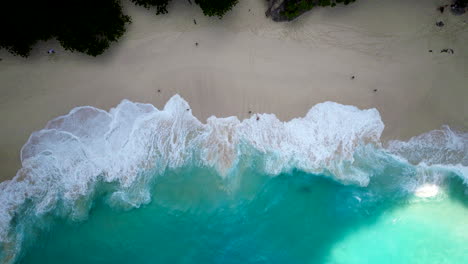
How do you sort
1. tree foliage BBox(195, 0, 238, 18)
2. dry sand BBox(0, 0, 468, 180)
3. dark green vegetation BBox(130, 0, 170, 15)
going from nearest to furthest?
tree foliage BBox(195, 0, 238, 18) → dark green vegetation BBox(130, 0, 170, 15) → dry sand BBox(0, 0, 468, 180)

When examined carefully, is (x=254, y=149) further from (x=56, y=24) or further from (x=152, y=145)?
(x=56, y=24)

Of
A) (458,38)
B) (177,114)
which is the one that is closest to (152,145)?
(177,114)


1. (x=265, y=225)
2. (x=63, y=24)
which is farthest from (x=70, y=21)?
(x=265, y=225)

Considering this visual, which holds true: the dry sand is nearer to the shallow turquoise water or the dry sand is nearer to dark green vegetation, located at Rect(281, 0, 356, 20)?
dark green vegetation, located at Rect(281, 0, 356, 20)

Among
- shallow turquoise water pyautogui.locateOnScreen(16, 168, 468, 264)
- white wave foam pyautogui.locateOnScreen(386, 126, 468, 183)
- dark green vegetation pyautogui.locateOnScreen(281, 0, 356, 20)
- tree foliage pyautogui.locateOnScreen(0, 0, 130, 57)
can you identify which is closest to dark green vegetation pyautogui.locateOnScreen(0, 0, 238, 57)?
tree foliage pyautogui.locateOnScreen(0, 0, 130, 57)

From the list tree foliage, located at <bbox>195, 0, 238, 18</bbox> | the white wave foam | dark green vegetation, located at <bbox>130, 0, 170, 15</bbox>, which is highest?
dark green vegetation, located at <bbox>130, 0, 170, 15</bbox>

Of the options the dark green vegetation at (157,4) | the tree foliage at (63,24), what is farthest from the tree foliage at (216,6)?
the tree foliage at (63,24)

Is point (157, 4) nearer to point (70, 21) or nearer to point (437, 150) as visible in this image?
point (70, 21)
